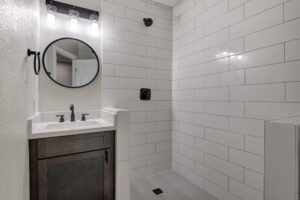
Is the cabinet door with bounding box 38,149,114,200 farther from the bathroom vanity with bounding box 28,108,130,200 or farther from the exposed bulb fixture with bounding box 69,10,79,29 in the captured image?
the exposed bulb fixture with bounding box 69,10,79,29

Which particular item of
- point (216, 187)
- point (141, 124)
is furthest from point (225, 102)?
point (141, 124)

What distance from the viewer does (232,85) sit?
1.44m

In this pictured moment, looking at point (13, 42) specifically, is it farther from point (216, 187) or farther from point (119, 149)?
point (216, 187)

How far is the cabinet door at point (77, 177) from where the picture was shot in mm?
1098

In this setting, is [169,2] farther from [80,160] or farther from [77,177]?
[77,177]

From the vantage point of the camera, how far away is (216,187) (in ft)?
5.25

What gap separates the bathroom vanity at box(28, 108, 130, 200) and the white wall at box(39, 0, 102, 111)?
0.66ft

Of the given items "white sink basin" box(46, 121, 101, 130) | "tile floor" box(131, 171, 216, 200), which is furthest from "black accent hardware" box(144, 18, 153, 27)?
"tile floor" box(131, 171, 216, 200)

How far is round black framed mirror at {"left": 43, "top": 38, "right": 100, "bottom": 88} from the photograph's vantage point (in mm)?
1563

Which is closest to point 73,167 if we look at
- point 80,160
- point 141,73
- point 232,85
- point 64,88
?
point 80,160

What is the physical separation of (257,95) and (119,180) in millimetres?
1373

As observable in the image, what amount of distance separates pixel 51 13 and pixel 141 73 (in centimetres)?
113

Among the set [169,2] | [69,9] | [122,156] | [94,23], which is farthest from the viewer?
[169,2]

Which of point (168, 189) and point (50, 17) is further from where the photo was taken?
point (168, 189)
